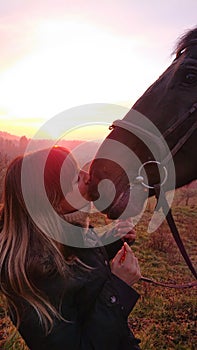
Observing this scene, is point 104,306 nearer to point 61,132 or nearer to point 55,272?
point 55,272

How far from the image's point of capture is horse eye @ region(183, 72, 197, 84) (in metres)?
2.15

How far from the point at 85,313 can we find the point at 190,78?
146 centimetres

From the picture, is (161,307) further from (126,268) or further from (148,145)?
(148,145)

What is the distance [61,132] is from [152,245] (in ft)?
23.0

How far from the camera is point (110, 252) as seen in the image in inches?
95.9

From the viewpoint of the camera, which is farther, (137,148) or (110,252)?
(110,252)

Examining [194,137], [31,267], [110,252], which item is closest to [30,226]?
[31,267]

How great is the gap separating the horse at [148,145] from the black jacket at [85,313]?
1.59 feet

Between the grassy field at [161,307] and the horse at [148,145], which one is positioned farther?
the grassy field at [161,307]

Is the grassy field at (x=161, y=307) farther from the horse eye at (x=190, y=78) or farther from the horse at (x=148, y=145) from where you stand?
the horse eye at (x=190, y=78)

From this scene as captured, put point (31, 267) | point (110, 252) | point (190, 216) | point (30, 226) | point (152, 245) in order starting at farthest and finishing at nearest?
point (190, 216) → point (152, 245) → point (110, 252) → point (30, 226) → point (31, 267)

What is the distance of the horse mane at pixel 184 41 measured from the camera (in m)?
2.36

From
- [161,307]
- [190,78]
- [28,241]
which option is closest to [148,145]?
[190,78]

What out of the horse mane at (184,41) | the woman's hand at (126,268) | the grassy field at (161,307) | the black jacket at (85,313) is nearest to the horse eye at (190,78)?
the horse mane at (184,41)
